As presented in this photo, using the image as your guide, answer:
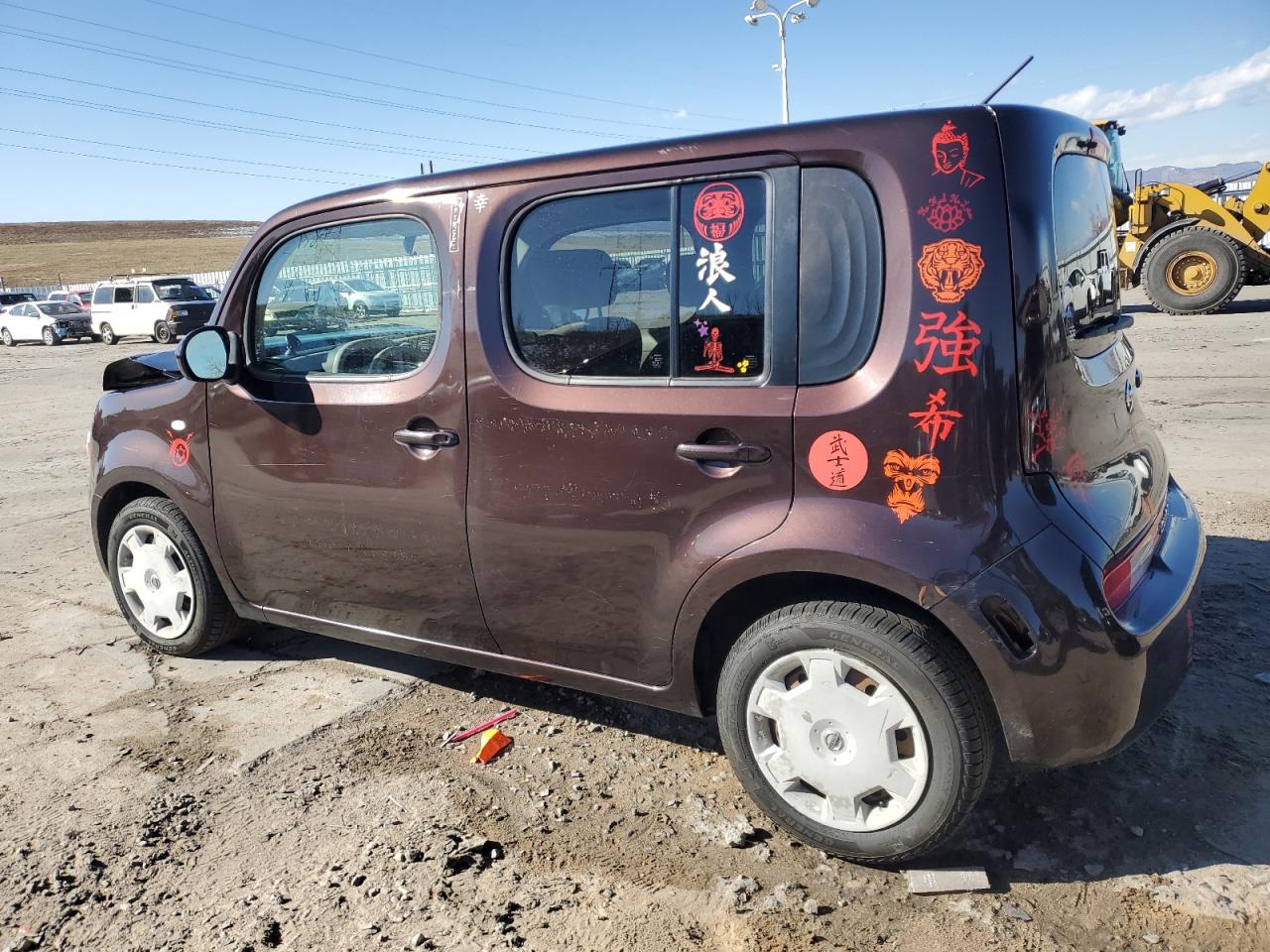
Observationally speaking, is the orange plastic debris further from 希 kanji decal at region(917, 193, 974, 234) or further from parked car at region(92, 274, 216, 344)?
parked car at region(92, 274, 216, 344)

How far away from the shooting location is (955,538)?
2250mm

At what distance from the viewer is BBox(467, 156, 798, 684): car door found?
8.18 feet

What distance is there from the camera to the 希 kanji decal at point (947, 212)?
2.25 meters

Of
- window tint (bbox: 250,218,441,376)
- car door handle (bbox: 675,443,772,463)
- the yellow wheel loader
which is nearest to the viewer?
car door handle (bbox: 675,443,772,463)

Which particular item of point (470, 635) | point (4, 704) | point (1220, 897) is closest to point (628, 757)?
point (470, 635)

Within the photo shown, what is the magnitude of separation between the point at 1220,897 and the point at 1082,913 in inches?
13.8

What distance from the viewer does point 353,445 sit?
3.23 m

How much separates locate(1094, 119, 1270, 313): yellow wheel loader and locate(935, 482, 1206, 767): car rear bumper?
49.9ft

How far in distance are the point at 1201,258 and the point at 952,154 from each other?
16.1 meters

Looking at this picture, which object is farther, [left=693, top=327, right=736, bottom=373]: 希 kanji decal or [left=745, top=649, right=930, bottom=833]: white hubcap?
[left=693, top=327, right=736, bottom=373]: 希 kanji decal

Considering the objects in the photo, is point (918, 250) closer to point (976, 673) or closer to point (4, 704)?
point (976, 673)

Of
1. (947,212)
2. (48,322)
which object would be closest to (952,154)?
(947,212)

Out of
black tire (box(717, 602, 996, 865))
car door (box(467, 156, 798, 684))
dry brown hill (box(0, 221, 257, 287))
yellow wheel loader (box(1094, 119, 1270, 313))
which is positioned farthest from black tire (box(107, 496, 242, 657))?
dry brown hill (box(0, 221, 257, 287))

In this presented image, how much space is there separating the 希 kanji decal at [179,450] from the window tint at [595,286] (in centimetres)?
169
